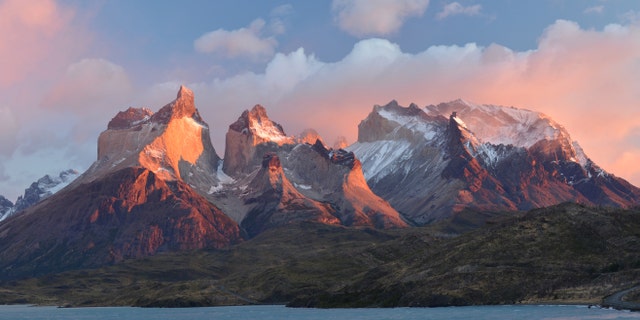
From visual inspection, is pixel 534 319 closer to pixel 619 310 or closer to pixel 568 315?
pixel 568 315

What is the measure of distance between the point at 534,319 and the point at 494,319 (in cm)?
1059

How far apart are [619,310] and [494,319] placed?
31034mm

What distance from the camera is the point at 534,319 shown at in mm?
188375

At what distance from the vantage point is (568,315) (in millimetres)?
193125

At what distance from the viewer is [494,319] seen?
196 m

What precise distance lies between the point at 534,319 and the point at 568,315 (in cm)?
1033

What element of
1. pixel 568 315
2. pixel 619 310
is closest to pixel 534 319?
pixel 568 315

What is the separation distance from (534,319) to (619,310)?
25.5m

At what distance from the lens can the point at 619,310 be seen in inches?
7835

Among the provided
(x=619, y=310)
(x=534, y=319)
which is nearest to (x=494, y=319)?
(x=534, y=319)

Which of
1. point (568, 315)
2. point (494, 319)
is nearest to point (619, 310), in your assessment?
point (568, 315)

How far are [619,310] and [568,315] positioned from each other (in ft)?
50.0

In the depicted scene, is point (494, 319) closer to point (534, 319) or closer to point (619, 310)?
point (534, 319)

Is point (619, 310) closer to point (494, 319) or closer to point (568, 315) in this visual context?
point (568, 315)
